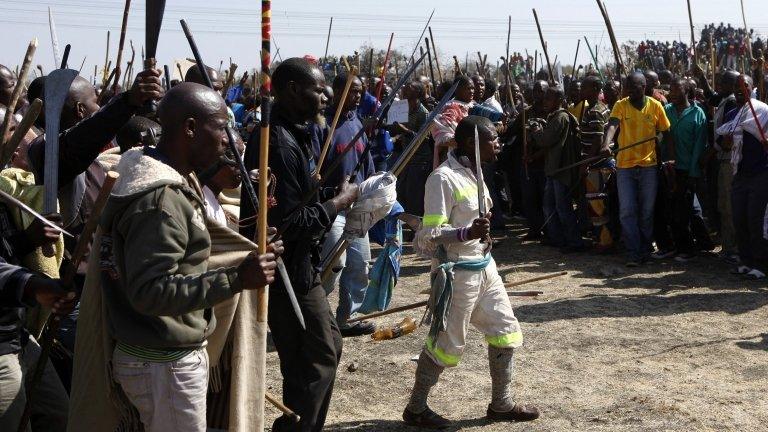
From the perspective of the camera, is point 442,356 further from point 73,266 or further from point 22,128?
point 22,128

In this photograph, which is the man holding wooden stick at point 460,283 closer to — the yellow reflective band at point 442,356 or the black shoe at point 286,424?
the yellow reflective band at point 442,356

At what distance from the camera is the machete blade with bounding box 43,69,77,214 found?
3881 millimetres

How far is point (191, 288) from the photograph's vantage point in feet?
10.4

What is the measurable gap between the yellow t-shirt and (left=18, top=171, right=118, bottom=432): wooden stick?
7.82m

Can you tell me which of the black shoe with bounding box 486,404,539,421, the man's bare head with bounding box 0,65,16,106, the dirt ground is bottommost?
the dirt ground

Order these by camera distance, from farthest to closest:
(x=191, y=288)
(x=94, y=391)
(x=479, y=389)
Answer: (x=479, y=389)
(x=94, y=391)
(x=191, y=288)

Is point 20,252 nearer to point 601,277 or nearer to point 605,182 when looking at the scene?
point 601,277

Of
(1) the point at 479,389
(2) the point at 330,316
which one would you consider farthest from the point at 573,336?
(2) the point at 330,316

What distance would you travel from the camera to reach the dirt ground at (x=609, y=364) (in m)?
5.86

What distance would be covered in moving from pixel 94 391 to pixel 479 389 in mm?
3399

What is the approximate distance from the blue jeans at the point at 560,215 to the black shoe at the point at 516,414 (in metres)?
6.09

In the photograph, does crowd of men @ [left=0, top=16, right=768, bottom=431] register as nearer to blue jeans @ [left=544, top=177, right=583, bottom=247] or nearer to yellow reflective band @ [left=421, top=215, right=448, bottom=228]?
yellow reflective band @ [left=421, top=215, right=448, bottom=228]

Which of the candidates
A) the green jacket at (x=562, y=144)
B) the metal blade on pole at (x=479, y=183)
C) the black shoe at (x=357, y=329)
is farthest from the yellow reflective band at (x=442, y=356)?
the green jacket at (x=562, y=144)

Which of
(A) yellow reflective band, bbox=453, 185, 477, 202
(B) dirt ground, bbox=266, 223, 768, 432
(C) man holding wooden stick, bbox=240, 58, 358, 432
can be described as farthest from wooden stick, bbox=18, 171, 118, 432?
(A) yellow reflective band, bbox=453, 185, 477, 202
